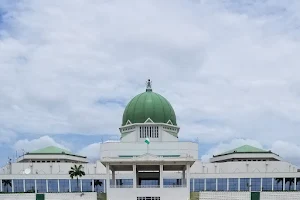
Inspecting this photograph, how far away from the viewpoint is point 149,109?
85812mm

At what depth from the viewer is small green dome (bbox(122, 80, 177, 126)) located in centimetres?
8575

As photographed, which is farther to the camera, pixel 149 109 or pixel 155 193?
pixel 149 109

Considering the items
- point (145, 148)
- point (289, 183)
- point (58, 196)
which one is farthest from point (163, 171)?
point (289, 183)

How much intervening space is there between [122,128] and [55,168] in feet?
45.3

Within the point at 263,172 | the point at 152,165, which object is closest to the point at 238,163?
the point at 263,172

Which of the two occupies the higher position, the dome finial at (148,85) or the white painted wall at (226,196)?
the dome finial at (148,85)

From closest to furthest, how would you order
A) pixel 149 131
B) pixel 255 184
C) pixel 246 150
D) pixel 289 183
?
1. pixel 255 184
2. pixel 289 183
3. pixel 149 131
4. pixel 246 150

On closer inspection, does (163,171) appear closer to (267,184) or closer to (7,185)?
(267,184)

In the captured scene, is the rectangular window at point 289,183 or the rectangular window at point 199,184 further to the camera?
the rectangular window at point 199,184

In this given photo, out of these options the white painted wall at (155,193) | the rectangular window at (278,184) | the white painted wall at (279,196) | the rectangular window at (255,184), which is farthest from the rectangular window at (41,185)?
the white painted wall at (279,196)

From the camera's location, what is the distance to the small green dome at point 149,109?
3376 inches

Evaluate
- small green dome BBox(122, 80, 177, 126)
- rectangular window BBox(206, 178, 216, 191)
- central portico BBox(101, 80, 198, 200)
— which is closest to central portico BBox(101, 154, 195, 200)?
central portico BBox(101, 80, 198, 200)

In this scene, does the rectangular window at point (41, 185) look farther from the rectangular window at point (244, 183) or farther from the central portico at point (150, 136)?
the rectangular window at point (244, 183)

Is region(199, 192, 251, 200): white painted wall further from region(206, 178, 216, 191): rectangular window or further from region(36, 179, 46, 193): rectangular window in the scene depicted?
region(36, 179, 46, 193): rectangular window
